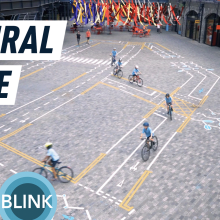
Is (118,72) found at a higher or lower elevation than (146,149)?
higher

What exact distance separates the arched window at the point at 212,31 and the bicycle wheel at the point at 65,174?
34.4 metres

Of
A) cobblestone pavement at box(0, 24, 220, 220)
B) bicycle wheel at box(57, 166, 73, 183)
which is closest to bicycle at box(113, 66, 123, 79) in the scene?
cobblestone pavement at box(0, 24, 220, 220)

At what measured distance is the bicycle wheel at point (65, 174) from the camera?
12.5 metres

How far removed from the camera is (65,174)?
12.6 metres

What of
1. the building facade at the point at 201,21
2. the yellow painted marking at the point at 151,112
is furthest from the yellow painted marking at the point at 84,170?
the building facade at the point at 201,21

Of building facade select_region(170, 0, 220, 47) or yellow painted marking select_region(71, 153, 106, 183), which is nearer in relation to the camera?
yellow painted marking select_region(71, 153, 106, 183)

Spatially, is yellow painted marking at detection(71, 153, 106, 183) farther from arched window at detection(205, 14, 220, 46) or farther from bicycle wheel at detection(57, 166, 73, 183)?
arched window at detection(205, 14, 220, 46)

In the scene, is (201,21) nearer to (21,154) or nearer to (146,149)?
(146,149)

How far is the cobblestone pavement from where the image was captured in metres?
11.4

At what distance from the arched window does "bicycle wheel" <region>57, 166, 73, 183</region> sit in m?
34.4

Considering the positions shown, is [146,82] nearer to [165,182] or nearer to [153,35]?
[165,182]

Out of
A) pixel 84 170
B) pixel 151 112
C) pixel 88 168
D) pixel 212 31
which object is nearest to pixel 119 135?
pixel 88 168

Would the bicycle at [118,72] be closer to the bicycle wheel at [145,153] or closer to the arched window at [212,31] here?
the bicycle wheel at [145,153]

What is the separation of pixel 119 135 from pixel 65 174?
16.0 ft
